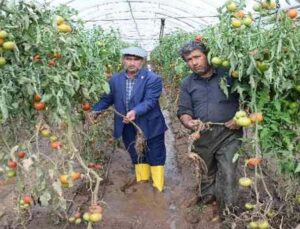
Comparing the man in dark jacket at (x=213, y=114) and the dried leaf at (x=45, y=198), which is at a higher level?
the man in dark jacket at (x=213, y=114)

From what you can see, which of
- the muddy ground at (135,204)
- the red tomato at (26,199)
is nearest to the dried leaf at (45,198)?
the red tomato at (26,199)

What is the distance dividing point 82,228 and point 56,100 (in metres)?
1.28

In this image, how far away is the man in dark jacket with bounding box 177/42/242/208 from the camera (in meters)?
3.15

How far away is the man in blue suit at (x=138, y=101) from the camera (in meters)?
3.84

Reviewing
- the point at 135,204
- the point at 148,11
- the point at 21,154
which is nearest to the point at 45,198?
the point at 21,154

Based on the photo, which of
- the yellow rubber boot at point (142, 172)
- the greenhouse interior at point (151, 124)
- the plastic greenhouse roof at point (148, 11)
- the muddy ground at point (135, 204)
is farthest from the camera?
the plastic greenhouse roof at point (148, 11)

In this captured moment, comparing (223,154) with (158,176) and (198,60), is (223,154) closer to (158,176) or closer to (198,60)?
(198,60)

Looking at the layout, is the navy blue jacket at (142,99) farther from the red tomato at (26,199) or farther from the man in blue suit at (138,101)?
the red tomato at (26,199)

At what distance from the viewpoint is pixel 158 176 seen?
4.09 meters

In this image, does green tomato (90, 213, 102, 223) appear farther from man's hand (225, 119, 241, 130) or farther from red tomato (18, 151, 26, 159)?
man's hand (225, 119, 241, 130)

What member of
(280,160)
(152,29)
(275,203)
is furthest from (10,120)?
(152,29)

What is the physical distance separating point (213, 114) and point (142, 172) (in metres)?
1.24

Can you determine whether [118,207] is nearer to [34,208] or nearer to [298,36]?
[34,208]

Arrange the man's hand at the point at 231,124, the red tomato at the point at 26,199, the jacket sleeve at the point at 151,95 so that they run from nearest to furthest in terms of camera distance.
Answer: the red tomato at the point at 26,199 < the man's hand at the point at 231,124 < the jacket sleeve at the point at 151,95
